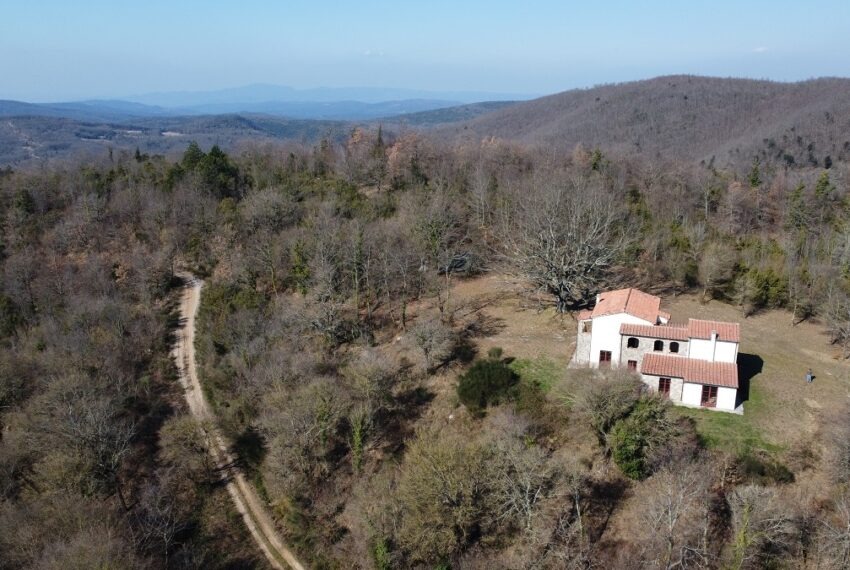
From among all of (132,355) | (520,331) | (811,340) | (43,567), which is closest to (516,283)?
(520,331)

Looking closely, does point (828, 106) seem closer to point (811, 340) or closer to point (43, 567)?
point (811, 340)

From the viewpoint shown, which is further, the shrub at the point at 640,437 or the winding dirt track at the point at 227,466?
the winding dirt track at the point at 227,466

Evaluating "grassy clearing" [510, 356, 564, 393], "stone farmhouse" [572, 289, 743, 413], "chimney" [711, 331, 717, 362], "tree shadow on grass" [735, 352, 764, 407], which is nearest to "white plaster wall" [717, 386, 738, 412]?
"stone farmhouse" [572, 289, 743, 413]

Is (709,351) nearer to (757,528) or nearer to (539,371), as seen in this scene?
(539,371)

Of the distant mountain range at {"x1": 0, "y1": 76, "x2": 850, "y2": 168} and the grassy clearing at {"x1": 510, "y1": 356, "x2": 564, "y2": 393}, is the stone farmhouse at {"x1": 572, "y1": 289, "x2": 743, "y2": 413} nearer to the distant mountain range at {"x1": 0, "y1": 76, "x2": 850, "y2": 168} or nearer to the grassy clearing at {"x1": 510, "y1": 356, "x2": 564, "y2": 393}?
the grassy clearing at {"x1": 510, "y1": 356, "x2": 564, "y2": 393}

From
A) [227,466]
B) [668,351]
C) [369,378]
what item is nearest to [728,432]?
[668,351]

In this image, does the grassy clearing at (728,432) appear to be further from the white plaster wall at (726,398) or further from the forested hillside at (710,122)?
the forested hillside at (710,122)

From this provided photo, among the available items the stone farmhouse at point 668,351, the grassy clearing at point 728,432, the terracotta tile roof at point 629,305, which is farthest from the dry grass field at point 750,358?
the terracotta tile roof at point 629,305
